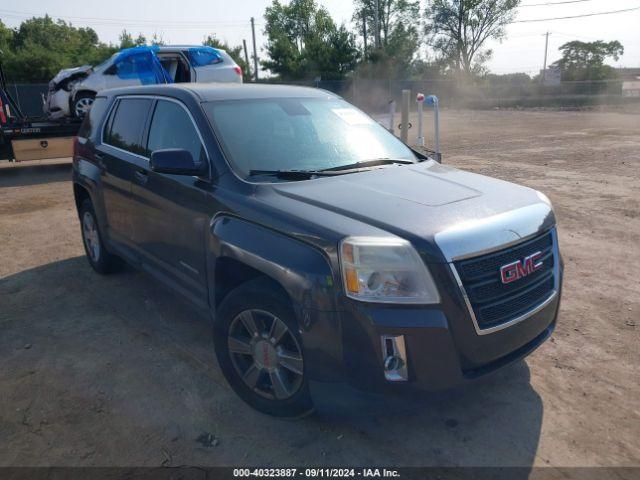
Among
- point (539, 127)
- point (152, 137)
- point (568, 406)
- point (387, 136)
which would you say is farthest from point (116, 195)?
point (539, 127)

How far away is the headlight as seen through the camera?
2555mm

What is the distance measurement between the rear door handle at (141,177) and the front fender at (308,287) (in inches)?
61.2

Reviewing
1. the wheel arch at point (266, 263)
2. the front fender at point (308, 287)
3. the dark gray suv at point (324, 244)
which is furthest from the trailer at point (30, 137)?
the front fender at point (308, 287)

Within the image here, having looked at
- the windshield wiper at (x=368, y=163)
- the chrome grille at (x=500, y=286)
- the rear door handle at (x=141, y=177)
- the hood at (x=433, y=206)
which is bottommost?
the chrome grille at (x=500, y=286)

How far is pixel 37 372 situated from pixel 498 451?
3044 mm

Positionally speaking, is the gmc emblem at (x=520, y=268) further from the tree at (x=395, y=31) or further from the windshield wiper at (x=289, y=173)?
Result: the tree at (x=395, y=31)

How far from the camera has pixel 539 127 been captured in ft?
73.8

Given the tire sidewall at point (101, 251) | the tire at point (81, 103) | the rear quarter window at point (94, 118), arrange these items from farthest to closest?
the tire at point (81, 103)
the tire sidewall at point (101, 251)
the rear quarter window at point (94, 118)

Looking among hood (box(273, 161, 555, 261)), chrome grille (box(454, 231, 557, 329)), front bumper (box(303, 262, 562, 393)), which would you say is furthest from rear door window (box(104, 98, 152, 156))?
chrome grille (box(454, 231, 557, 329))

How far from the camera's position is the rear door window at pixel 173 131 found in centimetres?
366

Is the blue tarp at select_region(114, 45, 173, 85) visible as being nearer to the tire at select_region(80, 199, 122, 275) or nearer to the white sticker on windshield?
the tire at select_region(80, 199, 122, 275)

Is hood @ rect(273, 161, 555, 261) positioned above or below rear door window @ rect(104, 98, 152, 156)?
below

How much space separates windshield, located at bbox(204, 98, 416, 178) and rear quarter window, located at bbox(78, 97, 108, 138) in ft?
6.41

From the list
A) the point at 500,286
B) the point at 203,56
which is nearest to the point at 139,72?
the point at 203,56
